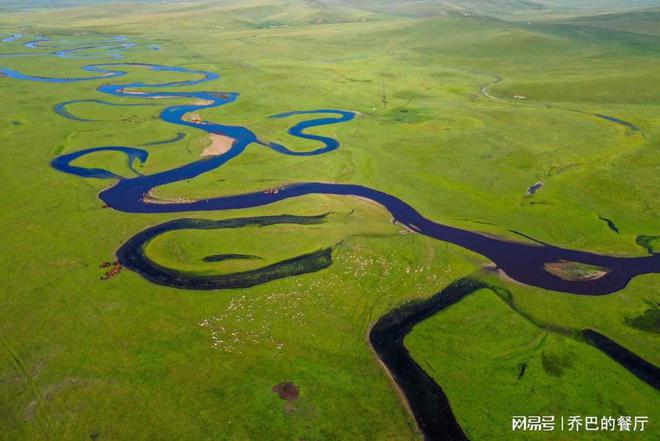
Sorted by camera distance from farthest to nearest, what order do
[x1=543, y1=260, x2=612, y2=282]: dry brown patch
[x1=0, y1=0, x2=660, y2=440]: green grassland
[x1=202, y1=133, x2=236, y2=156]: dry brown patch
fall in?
[x1=202, y1=133, x2=236, y2=156]: dry brown patch
[x1=543, y1=260, x2=612, y2=282]: dry brown patch
[x1=0, y1=0, x2=660, y2=440]: green grassland

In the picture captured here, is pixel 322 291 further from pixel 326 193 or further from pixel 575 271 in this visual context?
pixel 575 271

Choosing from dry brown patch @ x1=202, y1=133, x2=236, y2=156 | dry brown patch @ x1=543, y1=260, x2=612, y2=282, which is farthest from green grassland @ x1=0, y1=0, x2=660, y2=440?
dry brown patch @ x1=543, y1=260, x2=612, y2=282

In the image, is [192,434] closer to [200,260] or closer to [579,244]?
[200,260]

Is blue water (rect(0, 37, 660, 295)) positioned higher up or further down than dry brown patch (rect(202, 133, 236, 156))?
further down

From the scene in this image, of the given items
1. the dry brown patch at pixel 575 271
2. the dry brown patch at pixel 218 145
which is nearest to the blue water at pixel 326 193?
the dry brown patch at pixel 575 271

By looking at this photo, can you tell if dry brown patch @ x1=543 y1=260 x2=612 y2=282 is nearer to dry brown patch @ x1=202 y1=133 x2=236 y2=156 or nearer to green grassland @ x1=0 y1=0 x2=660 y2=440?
green grassland @ x1=0 y1=0 x2=660 y2=440

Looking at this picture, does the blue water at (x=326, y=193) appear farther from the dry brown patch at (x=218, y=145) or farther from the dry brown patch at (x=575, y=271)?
the dry brown patch at (x=218, y=145)

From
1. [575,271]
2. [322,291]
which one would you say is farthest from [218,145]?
[575,271]
